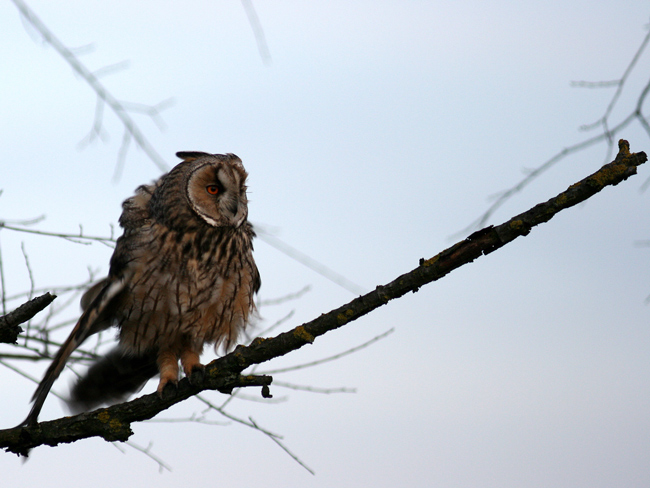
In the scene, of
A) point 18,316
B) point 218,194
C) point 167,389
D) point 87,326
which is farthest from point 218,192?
point 18,316

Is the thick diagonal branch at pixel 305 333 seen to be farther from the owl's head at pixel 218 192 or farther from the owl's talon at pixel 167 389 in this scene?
the owl's head at pixel 218 192

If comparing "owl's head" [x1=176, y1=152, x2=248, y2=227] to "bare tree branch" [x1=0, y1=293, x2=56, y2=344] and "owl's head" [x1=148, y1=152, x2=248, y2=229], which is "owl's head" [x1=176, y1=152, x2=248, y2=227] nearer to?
"owl's head" [x1=148, y1=152, x2=248, y2=229]

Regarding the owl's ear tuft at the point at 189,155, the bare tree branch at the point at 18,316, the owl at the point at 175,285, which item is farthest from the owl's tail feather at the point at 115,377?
the owl's ear tuft at the point at 189,155

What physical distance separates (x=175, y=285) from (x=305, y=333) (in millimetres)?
1100

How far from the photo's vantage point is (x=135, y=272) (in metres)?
3.33

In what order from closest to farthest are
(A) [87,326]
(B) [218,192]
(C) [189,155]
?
(A) [87,326] < (B) [218,192] < (C) [189,155]

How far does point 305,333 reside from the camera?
2.43 metres

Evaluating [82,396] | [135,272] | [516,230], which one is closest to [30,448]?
[82,396]

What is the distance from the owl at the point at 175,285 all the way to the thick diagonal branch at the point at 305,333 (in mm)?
440

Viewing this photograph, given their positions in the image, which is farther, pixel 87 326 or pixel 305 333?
pixel 87 326

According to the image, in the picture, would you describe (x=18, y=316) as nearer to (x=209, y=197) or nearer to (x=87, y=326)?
(x=87, y=326)

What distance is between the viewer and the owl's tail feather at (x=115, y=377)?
11.4 feet

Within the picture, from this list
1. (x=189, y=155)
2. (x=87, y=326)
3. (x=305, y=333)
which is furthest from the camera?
(x=189, y=155)

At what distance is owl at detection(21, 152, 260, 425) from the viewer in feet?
10.8
